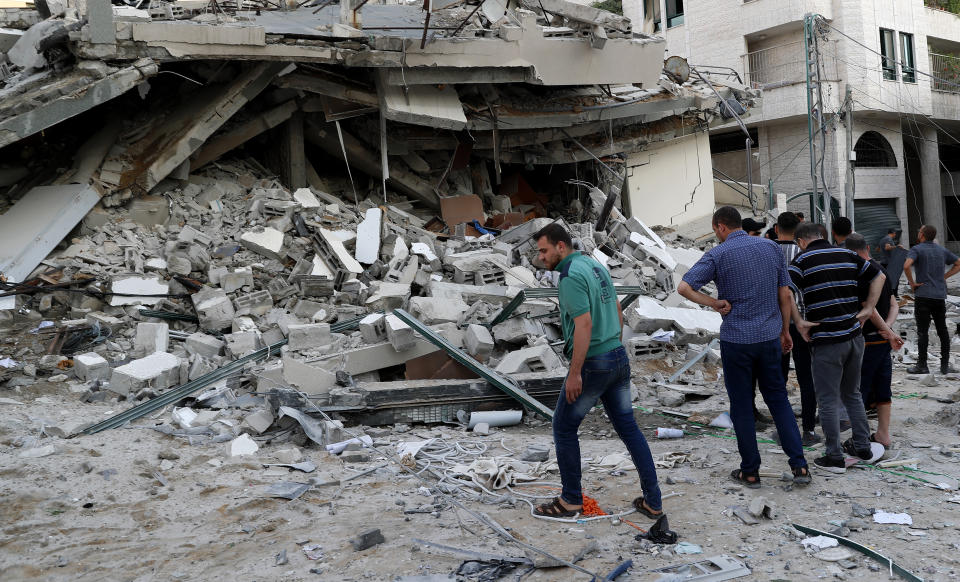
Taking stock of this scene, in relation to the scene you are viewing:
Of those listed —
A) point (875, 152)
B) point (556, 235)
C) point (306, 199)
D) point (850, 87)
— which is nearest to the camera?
point (556, 235)

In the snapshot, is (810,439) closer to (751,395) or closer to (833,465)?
(833,465)

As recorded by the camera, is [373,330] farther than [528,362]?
Yes

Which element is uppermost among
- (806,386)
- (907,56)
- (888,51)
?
(888,51)

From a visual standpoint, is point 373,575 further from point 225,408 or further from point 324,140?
point 324,140

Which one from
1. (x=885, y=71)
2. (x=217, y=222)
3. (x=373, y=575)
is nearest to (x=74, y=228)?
Answer: (x=217, y=222)

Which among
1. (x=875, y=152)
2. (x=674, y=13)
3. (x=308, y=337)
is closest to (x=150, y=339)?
(x=308, y=337)

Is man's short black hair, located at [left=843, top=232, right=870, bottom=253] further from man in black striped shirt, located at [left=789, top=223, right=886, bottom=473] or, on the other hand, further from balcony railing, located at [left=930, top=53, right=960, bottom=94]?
balcony railing, located at [left=930, top=53, right=960, bottom=94]

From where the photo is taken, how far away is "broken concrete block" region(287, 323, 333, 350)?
759cm

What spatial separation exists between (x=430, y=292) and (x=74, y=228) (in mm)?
4723

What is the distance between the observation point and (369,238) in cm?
1046

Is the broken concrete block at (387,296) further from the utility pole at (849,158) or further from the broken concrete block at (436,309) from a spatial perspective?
the utility pole at (849,158)

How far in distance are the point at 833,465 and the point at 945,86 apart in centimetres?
2541

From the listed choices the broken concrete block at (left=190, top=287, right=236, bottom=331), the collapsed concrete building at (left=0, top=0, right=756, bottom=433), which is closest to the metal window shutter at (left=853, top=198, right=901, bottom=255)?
the collapsed concrete building at (left=0, top=0, right=756, bottom=433)

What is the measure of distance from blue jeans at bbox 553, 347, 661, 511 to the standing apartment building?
1864 cm
